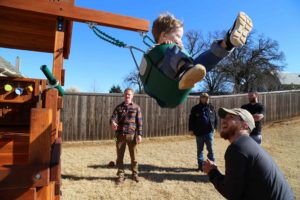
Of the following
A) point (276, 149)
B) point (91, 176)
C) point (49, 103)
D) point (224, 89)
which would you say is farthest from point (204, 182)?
point (224, 89)

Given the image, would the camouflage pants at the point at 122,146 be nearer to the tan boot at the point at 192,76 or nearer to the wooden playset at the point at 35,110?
the wooden playset at the point at 35,110

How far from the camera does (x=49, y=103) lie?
2.50m

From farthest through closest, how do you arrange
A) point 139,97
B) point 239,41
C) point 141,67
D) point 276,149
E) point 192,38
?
point 192,38 < point 139,97 < point 276,149 < point 141,67 < point 239,41

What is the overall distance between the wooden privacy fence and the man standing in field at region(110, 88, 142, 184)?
594cm

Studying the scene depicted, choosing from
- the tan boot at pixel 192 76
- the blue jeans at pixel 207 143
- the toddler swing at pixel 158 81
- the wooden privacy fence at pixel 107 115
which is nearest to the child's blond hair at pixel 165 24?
the toddler swing at pixel 158 81

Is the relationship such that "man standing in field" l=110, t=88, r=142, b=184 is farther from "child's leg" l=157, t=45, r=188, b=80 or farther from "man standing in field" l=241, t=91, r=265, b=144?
"child's leg" l=157, t=45, r=188, b=80

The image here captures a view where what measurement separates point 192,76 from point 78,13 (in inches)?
49.6

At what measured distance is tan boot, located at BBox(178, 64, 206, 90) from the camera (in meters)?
1.85

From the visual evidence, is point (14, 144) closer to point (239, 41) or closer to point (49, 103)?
point (49, 103)

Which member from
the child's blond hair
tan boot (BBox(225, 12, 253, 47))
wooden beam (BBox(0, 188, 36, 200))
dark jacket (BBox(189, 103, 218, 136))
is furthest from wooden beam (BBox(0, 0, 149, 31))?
dark jacket (BBox(189, 103, 218, 136))

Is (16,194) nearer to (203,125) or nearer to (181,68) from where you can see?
(181,68)

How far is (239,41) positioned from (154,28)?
2.06 feet

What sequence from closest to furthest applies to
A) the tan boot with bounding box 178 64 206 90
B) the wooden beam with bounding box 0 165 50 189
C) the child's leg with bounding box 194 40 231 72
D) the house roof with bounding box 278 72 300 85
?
1. the tan boot with bounding box 178 64 206 90
2. the wooden beam with bounding box 0 165 50 189
3. the child's leg with bounding box 194 40 231 72
4. the house roof with bounding box 278 72 300 85

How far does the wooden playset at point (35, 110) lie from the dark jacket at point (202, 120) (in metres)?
4.20
